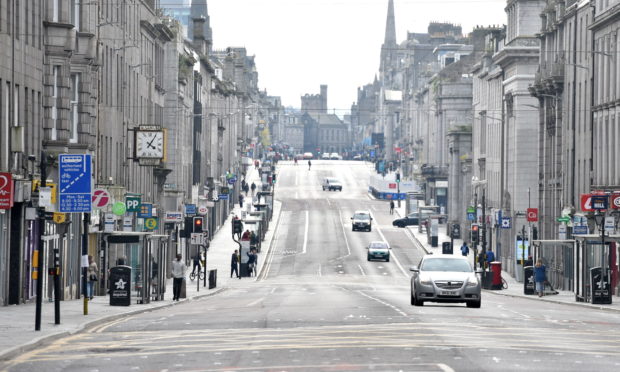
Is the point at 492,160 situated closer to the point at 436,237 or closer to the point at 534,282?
the point at 436,237

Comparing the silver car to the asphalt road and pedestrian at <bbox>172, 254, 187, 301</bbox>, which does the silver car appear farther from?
pedestrian at <bbox>172, 254, 187, 301</bbox>

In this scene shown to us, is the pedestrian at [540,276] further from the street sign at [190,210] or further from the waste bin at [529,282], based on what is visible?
the street sign at [190,210]

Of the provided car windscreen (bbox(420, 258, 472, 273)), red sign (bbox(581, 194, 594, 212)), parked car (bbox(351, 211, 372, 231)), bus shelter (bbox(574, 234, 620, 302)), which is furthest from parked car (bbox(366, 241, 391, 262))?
car windscreen (bbox(420, 258, 472, 273))

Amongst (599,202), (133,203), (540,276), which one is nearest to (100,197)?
(133,203)

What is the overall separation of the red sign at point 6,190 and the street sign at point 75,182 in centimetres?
497

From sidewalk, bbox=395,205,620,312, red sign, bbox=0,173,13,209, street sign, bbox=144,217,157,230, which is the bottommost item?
sidewalk, bbox=395,205,620,312

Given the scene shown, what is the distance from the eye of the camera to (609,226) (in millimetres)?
51688

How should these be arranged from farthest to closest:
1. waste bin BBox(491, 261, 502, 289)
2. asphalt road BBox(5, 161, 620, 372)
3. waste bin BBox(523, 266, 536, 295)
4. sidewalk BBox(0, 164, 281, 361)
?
waste bin BBox(491, 261, 502, 289) < waste bin BBox(523, 266, 536, 295) < sidewalk BBox(0, 164, 281, 361) < asphalt road BBox(5, 161, 620, 372)

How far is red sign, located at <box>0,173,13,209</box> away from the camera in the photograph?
1473 inches

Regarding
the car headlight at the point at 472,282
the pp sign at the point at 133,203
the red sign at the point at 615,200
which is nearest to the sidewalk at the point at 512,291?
the red sign at the point at 615,200

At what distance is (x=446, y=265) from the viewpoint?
40.8 meters

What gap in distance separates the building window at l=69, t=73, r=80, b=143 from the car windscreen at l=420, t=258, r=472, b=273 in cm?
1478

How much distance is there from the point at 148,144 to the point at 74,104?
14161 millimetres

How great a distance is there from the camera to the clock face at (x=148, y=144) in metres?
63.3
